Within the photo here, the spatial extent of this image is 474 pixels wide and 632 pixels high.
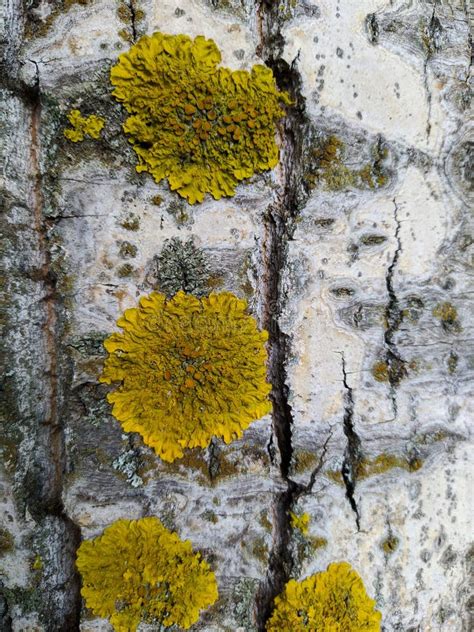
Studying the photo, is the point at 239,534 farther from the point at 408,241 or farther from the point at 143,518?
the point at 408,241

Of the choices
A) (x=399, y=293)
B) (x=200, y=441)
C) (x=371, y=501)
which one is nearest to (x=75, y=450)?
(x=200, y=441)

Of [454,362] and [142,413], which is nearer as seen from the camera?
[142,413]

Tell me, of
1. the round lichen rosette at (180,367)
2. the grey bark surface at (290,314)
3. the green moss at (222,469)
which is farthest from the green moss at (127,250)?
the green moss at (222,469)

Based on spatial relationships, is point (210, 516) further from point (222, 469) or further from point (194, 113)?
point (194, 113)

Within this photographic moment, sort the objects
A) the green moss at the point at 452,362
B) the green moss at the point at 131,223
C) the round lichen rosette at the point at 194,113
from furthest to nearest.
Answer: the green moss at the point at 452,362 → the green moss at the point at 131,223 → the round lichen rosette at the point at 194,113

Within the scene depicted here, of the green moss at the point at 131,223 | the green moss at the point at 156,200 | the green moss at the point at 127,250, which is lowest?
the green moss at the point at 127,250

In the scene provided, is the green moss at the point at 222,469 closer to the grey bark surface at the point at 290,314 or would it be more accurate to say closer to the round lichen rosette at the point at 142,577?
the grey bark surface at the point at 290,314
